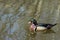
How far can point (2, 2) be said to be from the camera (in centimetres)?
148

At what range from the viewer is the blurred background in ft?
3.56

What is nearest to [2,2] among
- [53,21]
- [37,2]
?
[37,2]

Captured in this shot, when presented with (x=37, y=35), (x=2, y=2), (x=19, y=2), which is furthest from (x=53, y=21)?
(x=2, y=2)

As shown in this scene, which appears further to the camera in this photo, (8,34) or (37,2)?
(37,2)

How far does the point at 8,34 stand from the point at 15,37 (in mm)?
62

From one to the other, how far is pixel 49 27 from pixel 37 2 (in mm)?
482

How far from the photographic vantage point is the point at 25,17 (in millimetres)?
1258

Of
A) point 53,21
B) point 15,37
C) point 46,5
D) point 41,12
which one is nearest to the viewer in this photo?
point 15,37

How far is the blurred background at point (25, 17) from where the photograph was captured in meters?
1.08

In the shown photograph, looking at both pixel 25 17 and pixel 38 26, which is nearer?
pixel 38 26

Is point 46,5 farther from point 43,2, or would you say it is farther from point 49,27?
point 49,27

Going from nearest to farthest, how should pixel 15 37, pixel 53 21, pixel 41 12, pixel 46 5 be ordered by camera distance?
pixel 15 37, pixel 53 21, pixel 41 12, pixel 46 5

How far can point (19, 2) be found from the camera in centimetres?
150

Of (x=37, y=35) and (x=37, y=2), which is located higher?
(x=37, y=2)
